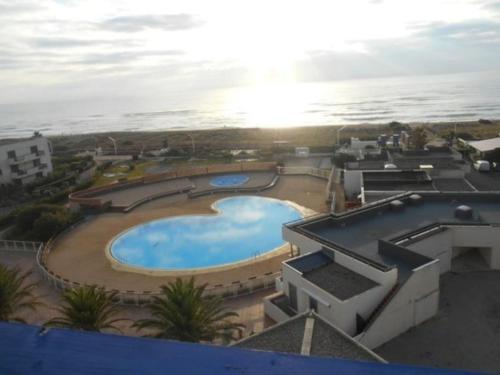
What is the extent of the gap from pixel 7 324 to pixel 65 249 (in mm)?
29185

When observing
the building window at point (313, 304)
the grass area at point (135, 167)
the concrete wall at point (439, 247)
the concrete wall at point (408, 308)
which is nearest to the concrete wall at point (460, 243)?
the concrete wall at point (439, 247)

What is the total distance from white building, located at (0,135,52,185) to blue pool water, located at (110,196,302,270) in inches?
1014

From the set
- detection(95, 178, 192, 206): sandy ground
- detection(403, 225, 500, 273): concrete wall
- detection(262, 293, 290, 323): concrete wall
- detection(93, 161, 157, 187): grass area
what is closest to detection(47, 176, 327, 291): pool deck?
detection(95, 178, 192, 206): sandy ground

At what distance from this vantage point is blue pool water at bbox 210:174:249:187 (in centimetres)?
4578

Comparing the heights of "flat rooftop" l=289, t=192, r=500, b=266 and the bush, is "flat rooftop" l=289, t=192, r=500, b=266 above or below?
above

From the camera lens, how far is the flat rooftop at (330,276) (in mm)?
15883

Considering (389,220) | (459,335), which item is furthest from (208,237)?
(459,335)

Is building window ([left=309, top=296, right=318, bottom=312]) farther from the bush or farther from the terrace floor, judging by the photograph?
the bush

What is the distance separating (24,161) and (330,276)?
47.2m

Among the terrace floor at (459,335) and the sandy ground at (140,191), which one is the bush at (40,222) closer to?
the sandy ground at (140,191)

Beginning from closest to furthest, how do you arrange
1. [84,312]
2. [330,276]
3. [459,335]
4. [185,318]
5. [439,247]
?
1. [185,318]
2. [459,335]
3. [84,312]
4. [330,276]
5. [439,247]

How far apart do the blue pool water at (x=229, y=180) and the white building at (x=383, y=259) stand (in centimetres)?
2389

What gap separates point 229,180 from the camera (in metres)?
47.6

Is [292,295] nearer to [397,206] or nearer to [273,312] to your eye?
[273,312]
